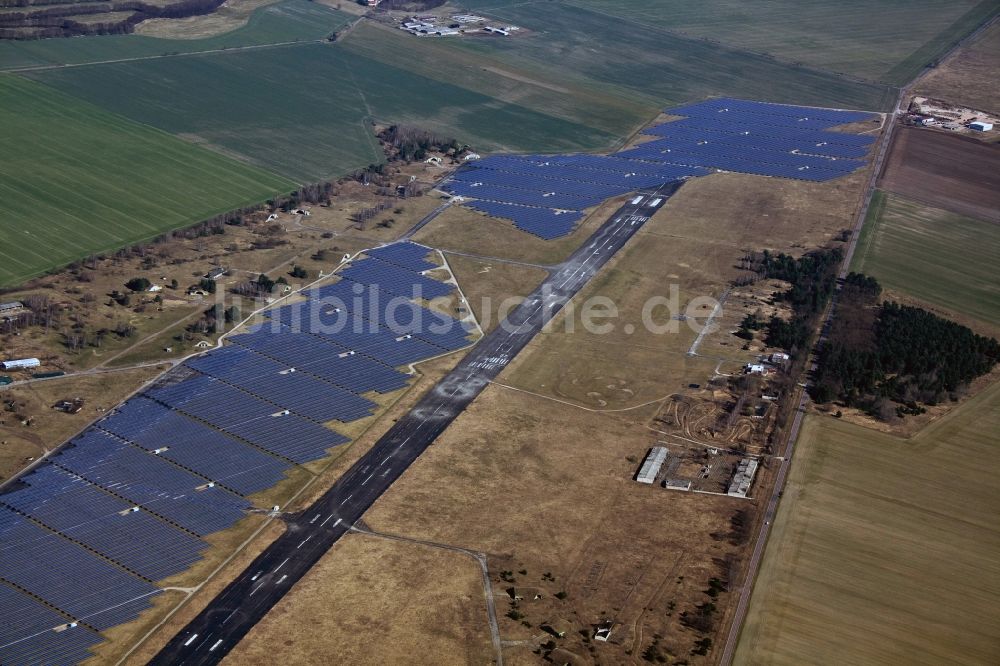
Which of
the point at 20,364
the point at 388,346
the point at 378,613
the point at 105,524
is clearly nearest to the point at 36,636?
the point at 105,524

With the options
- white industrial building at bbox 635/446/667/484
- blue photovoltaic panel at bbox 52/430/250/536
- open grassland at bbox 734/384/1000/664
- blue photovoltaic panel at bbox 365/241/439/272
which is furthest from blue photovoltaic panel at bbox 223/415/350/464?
open grassland at bbox 734/384/1000/664

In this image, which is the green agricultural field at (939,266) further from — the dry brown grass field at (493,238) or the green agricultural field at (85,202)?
the green agricultural field at (85,202)

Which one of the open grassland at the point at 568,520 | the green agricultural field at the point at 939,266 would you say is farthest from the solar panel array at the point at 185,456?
the green agricultural field at the point at 939,266

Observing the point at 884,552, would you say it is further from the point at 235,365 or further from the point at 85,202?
the point at 85,202

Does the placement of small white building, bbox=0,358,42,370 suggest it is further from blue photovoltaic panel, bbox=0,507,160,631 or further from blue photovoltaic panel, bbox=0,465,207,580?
blue photovoltaic panel, bbox=0,507,160,631

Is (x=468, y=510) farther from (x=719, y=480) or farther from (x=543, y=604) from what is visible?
(x=719, y=480)
